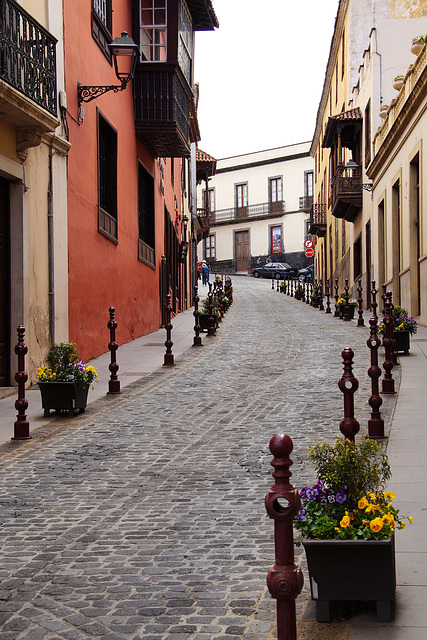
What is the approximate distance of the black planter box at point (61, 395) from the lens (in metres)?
9.38

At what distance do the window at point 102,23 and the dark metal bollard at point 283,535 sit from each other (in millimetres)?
13574

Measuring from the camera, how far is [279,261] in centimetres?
6053

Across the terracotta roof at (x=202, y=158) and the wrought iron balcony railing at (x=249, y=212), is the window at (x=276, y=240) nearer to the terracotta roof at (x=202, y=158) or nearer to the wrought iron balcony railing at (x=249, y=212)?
the wrought iron balcony railing at (x=249, y=212)

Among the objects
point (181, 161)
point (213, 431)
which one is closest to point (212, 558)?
point (213, 431)

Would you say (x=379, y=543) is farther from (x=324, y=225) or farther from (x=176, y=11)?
(x=324, y=225)

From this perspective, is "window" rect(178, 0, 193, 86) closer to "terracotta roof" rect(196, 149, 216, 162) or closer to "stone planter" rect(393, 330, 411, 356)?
"stone planter" rect(393, 330, 411, 356)

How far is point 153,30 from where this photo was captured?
59.8 ft

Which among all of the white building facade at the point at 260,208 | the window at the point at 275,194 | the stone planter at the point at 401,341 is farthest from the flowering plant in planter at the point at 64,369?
the window at the point at 275,194

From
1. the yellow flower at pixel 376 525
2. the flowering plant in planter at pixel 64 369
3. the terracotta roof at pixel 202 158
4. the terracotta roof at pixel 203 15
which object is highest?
the terracotta roof at pixel 203 15

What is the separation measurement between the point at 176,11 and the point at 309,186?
Result: 135 ft

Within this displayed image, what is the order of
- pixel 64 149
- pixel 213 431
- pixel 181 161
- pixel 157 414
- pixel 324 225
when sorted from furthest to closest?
pixel 324 225, pixel 181 161, pixel 64 149, pixel 157 414, pixel 213 431

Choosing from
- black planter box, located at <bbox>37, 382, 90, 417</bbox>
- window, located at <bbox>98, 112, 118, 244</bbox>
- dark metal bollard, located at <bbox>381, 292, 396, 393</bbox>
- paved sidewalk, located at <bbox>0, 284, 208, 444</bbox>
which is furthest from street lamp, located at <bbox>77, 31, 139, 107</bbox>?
dark metal bollard, located at <bbox>381, 292, 396, 393</bbox>

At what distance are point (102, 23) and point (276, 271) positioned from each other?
4167 cm

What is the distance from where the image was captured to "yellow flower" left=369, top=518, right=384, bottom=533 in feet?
11.6
